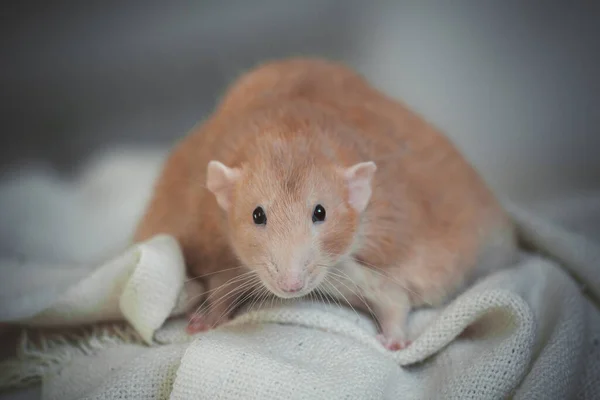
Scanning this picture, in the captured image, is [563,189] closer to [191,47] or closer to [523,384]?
[523,384]

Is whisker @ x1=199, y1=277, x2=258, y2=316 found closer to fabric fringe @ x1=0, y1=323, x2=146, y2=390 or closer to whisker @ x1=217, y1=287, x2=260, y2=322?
whisker @ x1=217, y1=287, x2=260, y2=322

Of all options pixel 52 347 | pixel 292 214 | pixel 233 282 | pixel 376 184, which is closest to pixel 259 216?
pixel 292 214

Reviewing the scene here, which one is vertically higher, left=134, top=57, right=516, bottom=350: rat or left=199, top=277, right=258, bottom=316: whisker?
left=134, top=57, right=516, bottom=350: rat

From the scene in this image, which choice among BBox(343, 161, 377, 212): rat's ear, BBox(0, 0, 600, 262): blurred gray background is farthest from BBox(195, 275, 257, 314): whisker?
BBox(0, 0, 600, 262): blurred gray background

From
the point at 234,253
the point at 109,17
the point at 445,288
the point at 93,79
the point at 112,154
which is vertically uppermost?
the point at 109,17

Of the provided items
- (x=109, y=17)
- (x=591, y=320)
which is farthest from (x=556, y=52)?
(x=109, y=17)

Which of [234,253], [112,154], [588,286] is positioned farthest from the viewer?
[112,154]

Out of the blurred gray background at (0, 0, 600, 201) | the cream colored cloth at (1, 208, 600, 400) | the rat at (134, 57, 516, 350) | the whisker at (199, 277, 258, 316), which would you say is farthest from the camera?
the blurred gray background at (0, 0, 600, 201)
